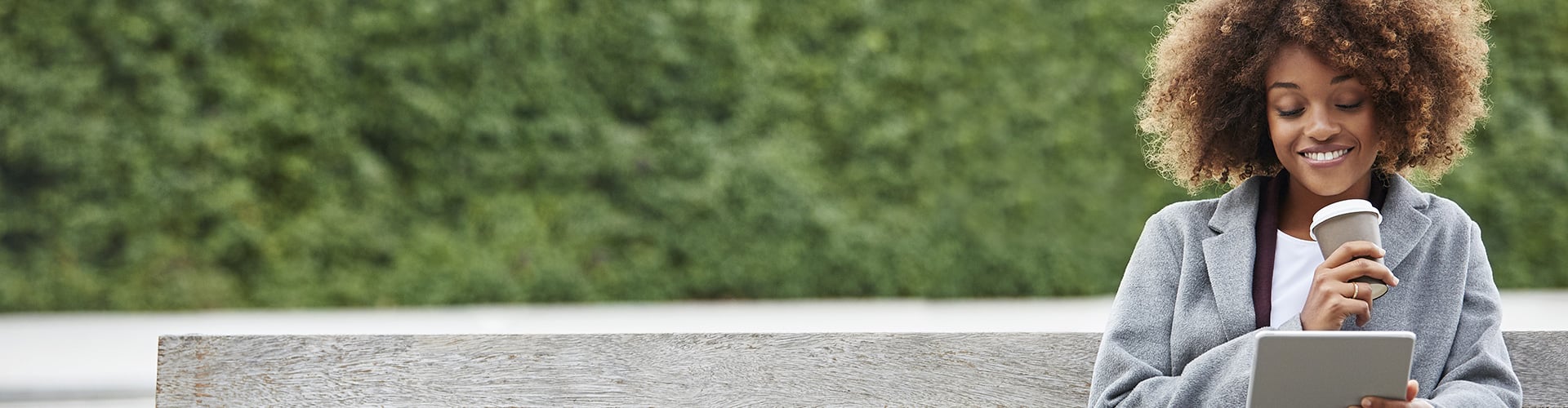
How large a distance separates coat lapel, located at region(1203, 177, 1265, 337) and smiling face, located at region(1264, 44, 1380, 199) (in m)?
0.10

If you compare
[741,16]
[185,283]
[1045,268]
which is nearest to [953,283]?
[1045,268]

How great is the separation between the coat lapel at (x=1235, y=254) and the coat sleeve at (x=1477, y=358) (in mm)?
239

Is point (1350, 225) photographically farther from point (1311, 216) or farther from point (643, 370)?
point (643, 370)

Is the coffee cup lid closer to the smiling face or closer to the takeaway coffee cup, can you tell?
the takeaway coffee cup

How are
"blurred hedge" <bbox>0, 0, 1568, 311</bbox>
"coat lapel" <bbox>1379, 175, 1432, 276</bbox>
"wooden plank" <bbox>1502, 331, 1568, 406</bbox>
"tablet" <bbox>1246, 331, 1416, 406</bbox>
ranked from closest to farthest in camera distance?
"tablet" <bbox>1246, 331, 1416, 406</bbox>, "coat lapel" <bbox>1379, 175, 1432, 276</bbox>, "wooden plank" <bbox>1502, 331, 1568, 406</bbox>, "blurred hedge" <bbox>0, 0, 1568, 311</bbox>

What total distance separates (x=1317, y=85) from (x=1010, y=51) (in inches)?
186

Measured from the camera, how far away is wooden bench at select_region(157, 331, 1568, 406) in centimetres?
218

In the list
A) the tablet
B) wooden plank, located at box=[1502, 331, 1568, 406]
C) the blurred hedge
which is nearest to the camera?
the tablet

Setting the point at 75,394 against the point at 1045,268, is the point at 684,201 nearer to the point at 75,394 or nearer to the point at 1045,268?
the point at 1045,268

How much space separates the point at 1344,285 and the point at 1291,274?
211 millimetres

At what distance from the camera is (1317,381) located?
1602 mm

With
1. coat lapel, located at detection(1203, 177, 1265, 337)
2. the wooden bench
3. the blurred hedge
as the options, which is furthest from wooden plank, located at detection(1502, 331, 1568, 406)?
the blurred hedge

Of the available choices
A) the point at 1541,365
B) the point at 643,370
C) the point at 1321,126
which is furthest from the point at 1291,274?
the point at 643,370

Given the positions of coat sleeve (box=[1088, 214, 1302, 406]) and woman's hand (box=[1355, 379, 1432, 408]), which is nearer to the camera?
woman's hand (box=[1355, 379, 1432, 408])
